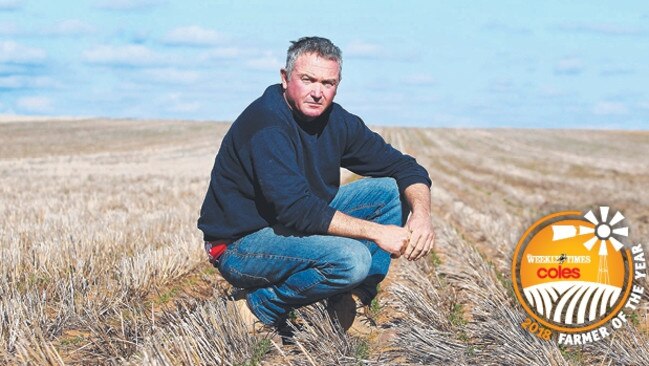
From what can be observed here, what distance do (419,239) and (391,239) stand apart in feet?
0.71

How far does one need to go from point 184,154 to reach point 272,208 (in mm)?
30835

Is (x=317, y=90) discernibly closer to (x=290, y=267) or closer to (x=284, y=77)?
(x=284, y=77)

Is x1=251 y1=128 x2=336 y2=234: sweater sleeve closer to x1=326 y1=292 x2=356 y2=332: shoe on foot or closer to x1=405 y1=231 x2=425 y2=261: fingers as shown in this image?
x1=405 y1=231 x2=425 y2=261: fingers

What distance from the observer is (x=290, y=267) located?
406cm

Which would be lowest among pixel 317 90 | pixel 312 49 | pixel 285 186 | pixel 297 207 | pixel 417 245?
pixel 417 245

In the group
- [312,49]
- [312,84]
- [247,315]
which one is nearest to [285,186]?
[312,84]

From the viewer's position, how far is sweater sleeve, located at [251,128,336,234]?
3.87m

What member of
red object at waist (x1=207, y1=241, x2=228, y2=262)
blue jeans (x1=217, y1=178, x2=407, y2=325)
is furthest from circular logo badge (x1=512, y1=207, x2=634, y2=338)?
red object at waist (x1=207, y1=241, x2=228, y2=262)

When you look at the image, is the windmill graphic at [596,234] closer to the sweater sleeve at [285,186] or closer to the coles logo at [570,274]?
the coles logo at [570,274]

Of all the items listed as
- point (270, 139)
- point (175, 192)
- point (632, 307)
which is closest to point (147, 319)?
point (270, 139)

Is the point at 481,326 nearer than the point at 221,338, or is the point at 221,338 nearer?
the point at 221,338

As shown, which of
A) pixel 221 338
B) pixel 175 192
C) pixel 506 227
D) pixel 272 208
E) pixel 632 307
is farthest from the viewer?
pixel 175 192

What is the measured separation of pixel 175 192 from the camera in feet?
45.3

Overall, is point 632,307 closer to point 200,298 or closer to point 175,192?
point 200,298
